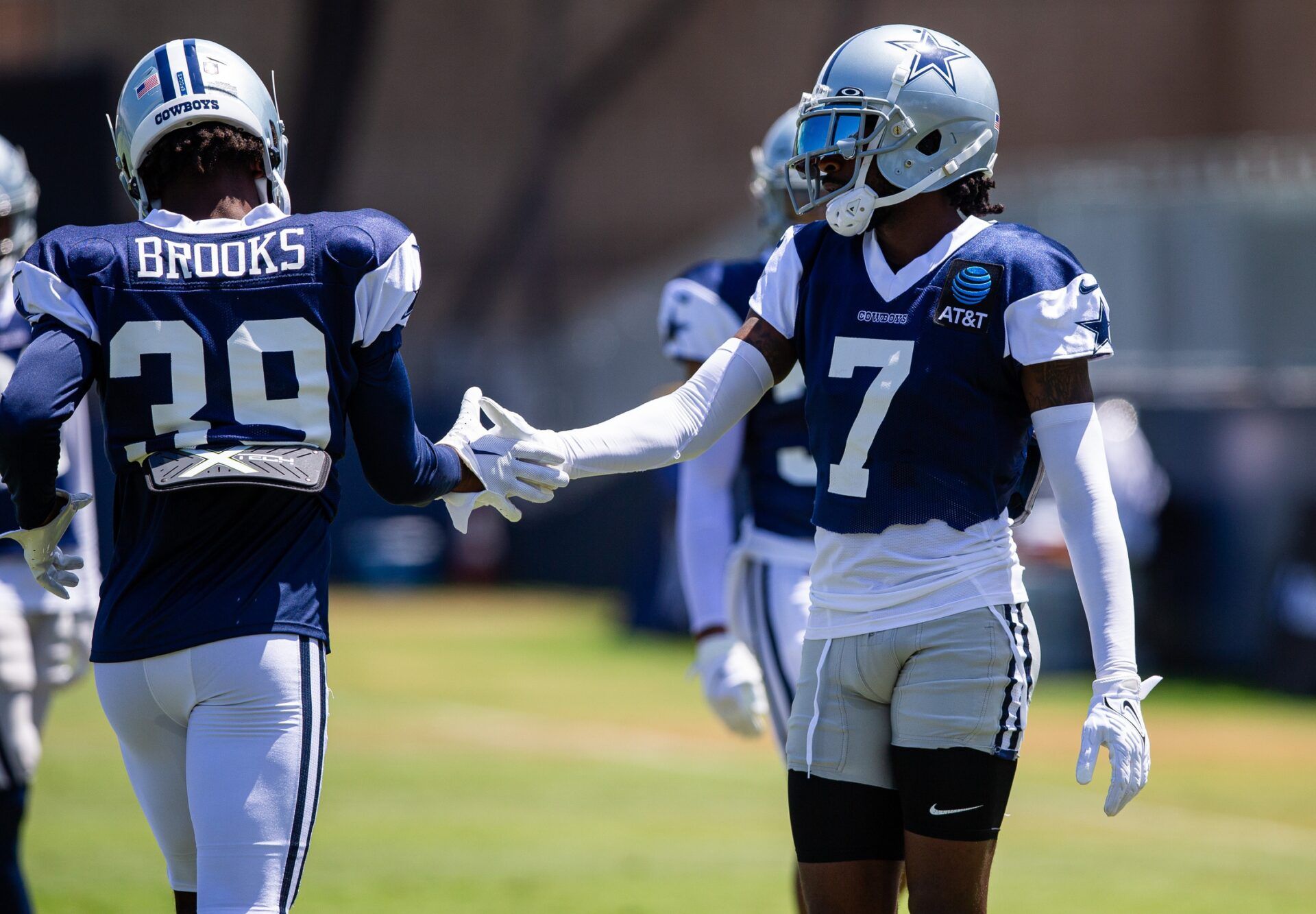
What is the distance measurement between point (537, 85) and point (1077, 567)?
22813mm

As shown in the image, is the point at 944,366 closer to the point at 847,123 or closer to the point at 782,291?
the point at 782,291

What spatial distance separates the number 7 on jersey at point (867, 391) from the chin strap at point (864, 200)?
0.24 meters

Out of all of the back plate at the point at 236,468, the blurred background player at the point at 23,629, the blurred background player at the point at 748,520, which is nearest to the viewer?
the back plate at the point at 236,468

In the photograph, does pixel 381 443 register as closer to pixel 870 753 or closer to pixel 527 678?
pixel 870 753

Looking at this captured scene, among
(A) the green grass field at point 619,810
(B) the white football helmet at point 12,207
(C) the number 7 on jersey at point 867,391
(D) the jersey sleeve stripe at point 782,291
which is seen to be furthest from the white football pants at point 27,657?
(C) the number 7 on jersey at point 867,391

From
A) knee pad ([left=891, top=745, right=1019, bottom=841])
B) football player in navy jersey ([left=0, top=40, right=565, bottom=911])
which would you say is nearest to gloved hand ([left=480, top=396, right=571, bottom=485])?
football player in navy jersey ([left=0, top=40, right=565, bottom=911])

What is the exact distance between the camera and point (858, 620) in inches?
128

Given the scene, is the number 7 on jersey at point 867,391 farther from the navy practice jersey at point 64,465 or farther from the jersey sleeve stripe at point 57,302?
the navy practice jersey at point 64,465

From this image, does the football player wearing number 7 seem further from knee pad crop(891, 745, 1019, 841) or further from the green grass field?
the green grass field

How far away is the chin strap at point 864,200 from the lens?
330 centimetres

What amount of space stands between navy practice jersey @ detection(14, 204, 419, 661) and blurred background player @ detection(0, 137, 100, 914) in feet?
4.69

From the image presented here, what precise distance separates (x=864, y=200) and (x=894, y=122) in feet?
0.56

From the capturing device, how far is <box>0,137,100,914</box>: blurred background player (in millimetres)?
4422

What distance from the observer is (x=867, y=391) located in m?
3.22
